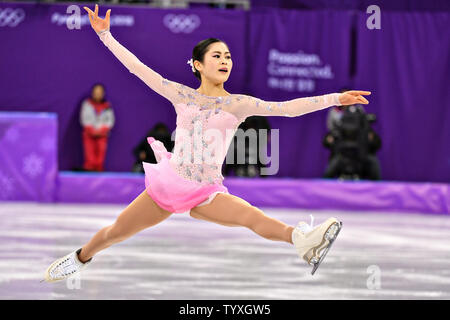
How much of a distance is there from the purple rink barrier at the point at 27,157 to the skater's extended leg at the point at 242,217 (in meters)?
7.07

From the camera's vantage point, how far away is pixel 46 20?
42.8 ft

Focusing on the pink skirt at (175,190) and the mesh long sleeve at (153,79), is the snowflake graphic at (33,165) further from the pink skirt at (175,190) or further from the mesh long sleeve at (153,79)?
the pink skirt at (175,190)

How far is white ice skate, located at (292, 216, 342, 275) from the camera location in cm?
386

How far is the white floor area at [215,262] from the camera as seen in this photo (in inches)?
209

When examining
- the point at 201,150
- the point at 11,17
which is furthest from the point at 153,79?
the point at 11,17

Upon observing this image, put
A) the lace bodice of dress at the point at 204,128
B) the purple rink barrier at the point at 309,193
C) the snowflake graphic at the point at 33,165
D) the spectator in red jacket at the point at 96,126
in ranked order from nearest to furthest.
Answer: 1. the lace bodice of dress at the point at 204,128
2. the snowflake graphic at the point at 33,165
3. the purple rink barrier at the point at 309,193
4. the spectator in red jacket at the point at 96,126

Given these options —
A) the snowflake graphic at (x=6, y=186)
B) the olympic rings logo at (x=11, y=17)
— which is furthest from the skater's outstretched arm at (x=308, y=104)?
the olympic rings logo at (x=11, y=17)

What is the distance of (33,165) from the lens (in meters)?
11.0

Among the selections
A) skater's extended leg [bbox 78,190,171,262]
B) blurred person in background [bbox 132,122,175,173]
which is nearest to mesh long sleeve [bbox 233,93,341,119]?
skater's extended leg [bbox 78,190,171,262]

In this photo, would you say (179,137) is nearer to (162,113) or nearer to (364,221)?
(364,221)

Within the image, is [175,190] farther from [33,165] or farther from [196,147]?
[33,165]

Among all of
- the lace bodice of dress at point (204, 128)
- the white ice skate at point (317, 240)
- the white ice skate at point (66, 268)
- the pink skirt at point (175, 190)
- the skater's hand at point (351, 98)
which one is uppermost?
the skater's hand at point (351, 98)

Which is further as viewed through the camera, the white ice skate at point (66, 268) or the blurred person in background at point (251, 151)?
the blurred person in background at point (251, 151)

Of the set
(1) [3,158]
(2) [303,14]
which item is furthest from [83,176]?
(2) [303,14]
